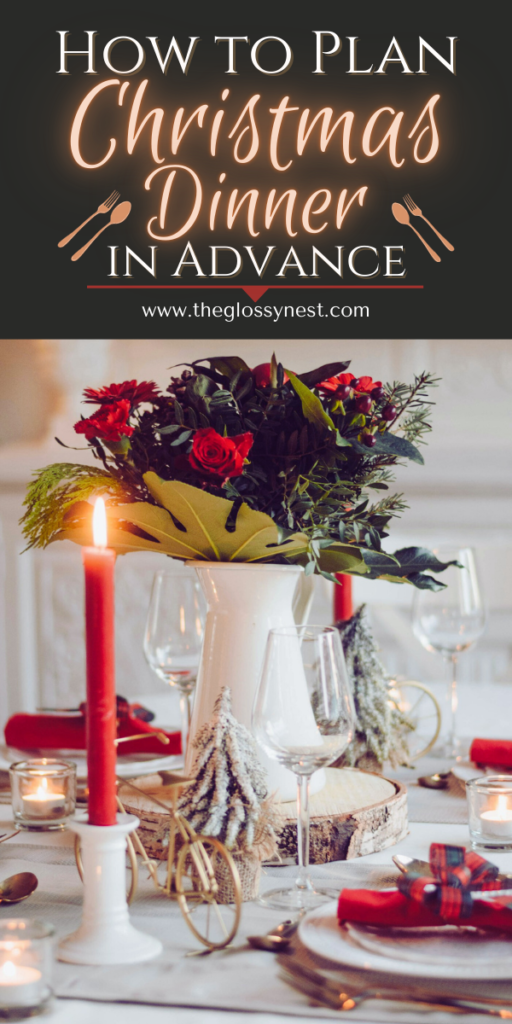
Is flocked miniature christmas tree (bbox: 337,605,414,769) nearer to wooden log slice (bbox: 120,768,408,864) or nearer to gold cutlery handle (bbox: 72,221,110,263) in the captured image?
wooden log slice (bbox: 120,768,408,864)

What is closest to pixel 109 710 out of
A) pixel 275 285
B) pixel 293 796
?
pixel 293 796

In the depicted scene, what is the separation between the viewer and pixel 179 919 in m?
A: 0.71

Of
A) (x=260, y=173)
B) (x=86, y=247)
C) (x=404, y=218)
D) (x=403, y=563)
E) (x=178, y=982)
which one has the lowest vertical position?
(x=178, y=982)

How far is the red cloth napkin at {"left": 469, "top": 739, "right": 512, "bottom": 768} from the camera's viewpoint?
1141mm

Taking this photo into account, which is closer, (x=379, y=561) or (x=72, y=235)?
(x=379, y=561)

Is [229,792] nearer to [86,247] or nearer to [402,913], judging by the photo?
[402,913]

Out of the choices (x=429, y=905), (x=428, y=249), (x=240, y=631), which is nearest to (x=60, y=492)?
(x=240, y=631)

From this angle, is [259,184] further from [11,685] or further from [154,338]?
[11,685]

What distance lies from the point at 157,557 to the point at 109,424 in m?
2.34

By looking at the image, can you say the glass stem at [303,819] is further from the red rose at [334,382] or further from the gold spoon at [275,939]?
the red rose at [334,382]

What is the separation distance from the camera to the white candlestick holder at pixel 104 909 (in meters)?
0.63

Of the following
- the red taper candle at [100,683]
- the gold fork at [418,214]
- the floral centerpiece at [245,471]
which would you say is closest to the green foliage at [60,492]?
the floral centerpiece at [245,471]

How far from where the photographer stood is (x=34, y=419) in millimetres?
3354

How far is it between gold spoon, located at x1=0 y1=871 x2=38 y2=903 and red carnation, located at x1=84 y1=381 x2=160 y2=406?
0.44m
